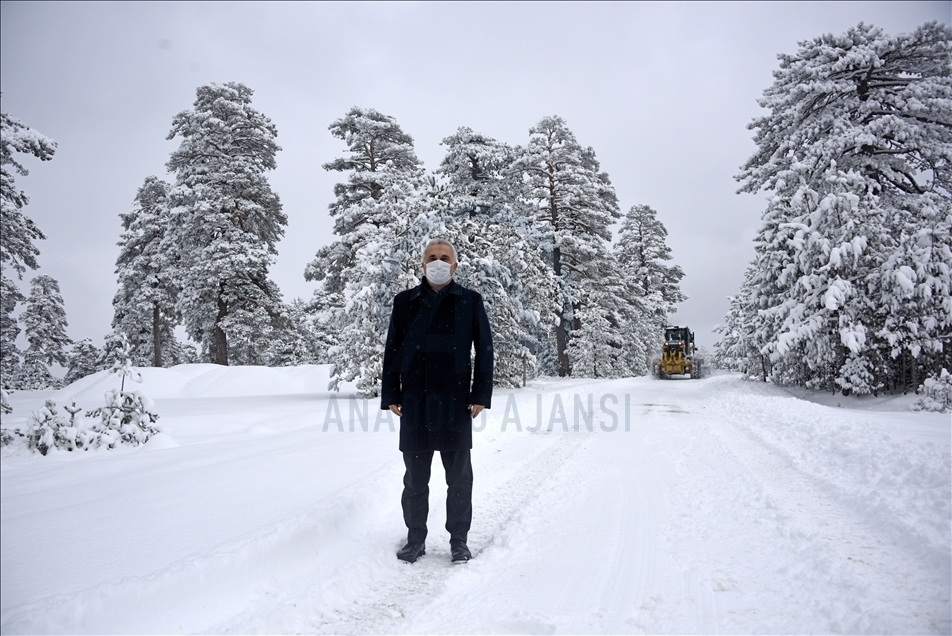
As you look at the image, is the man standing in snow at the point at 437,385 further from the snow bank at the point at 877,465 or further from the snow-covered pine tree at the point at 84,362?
the snow bank at the point at 877,465

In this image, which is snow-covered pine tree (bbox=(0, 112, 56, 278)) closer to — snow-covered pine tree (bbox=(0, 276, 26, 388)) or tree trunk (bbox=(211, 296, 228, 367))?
snow-covered pine tree (bbox=(0, 276, 26, 388))

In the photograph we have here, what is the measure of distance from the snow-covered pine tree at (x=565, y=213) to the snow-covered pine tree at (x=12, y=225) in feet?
75.4

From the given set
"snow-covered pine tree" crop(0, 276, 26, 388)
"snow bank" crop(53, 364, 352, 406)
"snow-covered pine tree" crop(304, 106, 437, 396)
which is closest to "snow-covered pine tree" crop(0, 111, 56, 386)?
"snow-covered pine tree" crop(0, 276, 26, 388)

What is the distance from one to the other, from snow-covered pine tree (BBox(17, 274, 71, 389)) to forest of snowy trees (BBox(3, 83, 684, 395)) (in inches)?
0.5

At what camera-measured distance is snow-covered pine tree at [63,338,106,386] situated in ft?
12.6

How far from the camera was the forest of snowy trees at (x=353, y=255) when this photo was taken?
491 centimetres

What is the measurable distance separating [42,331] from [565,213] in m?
26.0

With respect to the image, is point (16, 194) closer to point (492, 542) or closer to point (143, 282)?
point (492, 542)

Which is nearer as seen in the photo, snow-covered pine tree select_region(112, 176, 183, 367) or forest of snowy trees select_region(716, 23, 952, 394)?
snow-covered pine tree select_region(112, 176, 183, 367)

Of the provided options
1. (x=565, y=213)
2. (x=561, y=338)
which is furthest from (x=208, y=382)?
(x=565, y=213)

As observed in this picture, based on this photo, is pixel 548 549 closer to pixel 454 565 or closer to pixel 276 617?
pixel 454 565

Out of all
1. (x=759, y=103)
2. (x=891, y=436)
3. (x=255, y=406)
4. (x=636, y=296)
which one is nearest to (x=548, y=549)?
(x=891, y=436)

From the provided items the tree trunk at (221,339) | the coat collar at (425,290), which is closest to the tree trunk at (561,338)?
the tree trunk at (221,339)

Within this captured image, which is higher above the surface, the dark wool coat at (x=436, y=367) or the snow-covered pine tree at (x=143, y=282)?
the snow-covered pine tree at (x=143, y=282)
